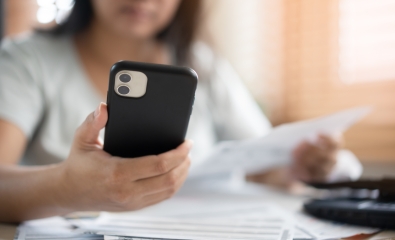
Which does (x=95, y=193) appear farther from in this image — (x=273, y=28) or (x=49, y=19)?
(x=273, y=28)

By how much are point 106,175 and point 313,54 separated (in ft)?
4.48

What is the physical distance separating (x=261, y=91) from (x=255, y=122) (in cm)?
73

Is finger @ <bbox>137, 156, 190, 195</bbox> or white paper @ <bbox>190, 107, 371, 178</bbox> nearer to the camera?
finger @ <bbox>137, 156, 190, 195</bbox>

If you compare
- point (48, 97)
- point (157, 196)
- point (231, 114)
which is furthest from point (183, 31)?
point (157, 196)

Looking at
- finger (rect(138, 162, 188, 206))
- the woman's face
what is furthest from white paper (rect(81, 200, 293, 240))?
the woman's face

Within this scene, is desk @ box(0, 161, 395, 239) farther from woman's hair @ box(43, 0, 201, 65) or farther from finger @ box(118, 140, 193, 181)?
woman's hair @ box(43, 0, 201, 65)

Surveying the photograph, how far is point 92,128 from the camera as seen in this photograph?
0.36m

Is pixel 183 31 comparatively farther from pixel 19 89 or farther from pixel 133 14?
pixel 19 89

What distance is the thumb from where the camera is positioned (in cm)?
35

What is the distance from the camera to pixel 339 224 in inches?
18.1

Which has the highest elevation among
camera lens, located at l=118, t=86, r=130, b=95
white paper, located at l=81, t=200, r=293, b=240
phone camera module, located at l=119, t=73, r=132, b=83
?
phone camera module, located at l=119, t=73, r=132, b=83

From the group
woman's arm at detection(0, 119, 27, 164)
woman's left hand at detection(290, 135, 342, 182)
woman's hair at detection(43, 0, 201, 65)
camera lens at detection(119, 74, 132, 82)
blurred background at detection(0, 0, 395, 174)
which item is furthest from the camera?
blurred background at detection(0, 0, 395, 174)

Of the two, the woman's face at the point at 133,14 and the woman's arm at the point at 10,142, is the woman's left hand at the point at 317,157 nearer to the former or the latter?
the woman's face at the point at 133,14

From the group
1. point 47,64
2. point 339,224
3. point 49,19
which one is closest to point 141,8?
point 47,64
